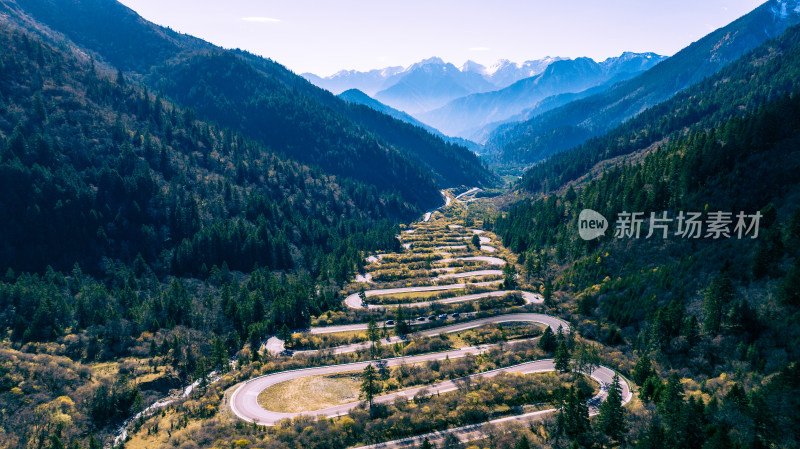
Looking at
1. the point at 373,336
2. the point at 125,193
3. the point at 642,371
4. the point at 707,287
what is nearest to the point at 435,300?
the point at 373,336

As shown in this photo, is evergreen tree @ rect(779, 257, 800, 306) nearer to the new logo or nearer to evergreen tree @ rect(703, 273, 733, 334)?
evergreen tree @ rect(703, 273, 733, 334)

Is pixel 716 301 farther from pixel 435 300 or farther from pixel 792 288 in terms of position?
pixel 435 300

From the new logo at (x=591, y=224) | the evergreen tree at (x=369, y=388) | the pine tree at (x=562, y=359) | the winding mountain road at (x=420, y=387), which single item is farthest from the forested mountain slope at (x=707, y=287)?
the evergreen tree at (x=369, y=388)

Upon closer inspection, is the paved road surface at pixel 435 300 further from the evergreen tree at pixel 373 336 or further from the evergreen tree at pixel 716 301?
the evergreen tree at pixel 716 301

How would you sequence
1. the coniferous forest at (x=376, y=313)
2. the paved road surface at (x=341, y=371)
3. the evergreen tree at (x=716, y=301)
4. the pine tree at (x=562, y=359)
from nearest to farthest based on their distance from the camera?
1. the coniferous forest at (x=376, y=313)
2. the paved road surface at (x=341, y=371)
3. the evergreen tree at (x=716, y=301)
4. the pine tree at (x=562, y=359)

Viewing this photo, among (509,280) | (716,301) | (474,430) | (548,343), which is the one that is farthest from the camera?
(509,280)

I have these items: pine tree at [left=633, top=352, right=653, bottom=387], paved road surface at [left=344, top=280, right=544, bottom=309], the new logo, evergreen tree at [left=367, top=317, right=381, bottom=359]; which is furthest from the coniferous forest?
evergreen tree at [left=367, top=317, right=381, bottom=359]

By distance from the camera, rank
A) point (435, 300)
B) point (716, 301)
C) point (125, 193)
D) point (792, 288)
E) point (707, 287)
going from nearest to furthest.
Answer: point (792, 288), point (716, 301), point (707, 287), point (435, 300), point (125, 193)

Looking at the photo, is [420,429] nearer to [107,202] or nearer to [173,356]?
[173,356]
